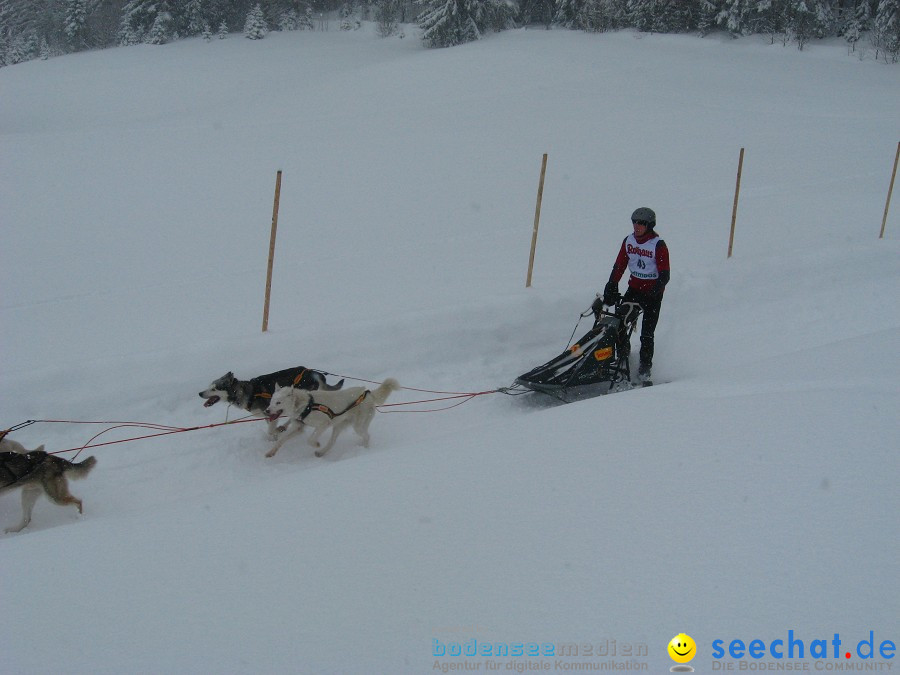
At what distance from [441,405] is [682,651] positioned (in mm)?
3673

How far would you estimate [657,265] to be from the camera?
20.0ft

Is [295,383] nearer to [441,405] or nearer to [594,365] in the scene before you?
[441,405]

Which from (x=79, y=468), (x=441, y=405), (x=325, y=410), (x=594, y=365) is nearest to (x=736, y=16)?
(x=594, y=365)

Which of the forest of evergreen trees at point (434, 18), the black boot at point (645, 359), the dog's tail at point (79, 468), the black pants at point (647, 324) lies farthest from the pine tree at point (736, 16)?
the dog's tail at point (79, 468)

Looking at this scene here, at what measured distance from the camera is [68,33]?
4281cm

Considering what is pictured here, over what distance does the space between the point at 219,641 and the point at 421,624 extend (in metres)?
0.90

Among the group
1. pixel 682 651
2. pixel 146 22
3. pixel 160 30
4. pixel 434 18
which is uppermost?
pixel 146 22

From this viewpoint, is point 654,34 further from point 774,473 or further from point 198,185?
point 774,473

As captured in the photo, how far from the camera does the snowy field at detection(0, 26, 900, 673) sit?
292 centimetres

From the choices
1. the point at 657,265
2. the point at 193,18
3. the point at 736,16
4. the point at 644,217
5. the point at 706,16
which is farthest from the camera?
the point at 193,18

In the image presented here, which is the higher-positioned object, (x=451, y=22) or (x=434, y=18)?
(x=434, y=18)

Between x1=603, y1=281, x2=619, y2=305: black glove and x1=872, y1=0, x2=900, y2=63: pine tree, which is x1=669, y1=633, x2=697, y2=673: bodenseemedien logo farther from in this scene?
x1=872, y1=0, x2=900, y2=63: pine tree

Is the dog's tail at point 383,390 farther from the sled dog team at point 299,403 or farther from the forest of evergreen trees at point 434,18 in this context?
the forest of evergreen trees at point 434,18

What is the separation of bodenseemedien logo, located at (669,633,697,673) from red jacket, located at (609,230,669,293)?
3.89 m
